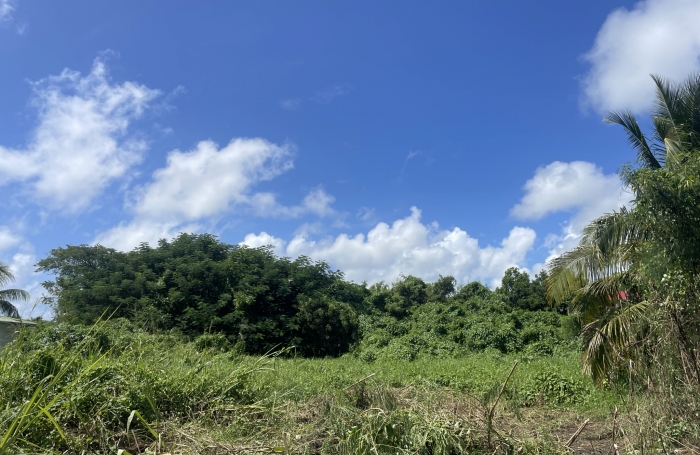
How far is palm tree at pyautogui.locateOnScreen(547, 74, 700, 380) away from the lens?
255 inches

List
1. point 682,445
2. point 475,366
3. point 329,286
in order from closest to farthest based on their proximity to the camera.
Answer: point 682,445
point 475,366
point 329,286

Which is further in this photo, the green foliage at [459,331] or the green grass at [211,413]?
the green foliage at [459,331]

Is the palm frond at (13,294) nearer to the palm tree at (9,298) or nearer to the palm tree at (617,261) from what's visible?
the palm tree at (9,298)

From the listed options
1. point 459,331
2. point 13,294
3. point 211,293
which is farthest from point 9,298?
point 459,331

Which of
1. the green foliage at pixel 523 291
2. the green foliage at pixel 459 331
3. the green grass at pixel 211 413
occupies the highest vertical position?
the green foliage at pixel 523 291

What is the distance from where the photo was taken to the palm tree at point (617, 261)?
647 centimetres

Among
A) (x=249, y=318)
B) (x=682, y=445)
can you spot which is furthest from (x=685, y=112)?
(x=249, y=318)

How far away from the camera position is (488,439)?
11.8ft

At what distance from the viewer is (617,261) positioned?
703cm

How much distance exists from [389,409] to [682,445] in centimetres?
249

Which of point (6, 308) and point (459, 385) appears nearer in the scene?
point (459, 385)

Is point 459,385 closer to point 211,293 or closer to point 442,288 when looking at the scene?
point 211,293

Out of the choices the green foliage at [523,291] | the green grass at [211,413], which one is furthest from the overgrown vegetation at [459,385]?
the green foliage at [523,291]

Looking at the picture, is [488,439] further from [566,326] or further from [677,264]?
[566,326]
